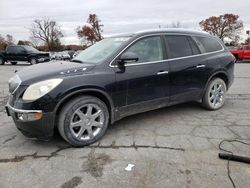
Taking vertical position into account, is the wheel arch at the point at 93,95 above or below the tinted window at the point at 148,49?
below

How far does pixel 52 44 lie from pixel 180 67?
55.9 meters

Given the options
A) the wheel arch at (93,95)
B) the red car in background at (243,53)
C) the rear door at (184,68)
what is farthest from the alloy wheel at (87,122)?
the red car in background at (243,53)

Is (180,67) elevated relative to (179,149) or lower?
elevated

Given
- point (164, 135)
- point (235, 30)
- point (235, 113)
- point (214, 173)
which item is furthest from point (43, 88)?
point (235, 30)

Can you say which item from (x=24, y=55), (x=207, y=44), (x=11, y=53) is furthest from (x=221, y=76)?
(x=11, y=53)

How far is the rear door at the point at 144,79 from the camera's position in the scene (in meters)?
3.38

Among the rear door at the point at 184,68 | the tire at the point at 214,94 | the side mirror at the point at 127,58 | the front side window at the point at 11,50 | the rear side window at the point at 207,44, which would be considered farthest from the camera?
the front side window at the point at 11,50

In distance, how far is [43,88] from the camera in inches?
111

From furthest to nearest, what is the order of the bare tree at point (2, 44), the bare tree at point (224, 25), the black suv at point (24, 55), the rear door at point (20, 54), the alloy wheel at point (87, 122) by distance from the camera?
the bare tree at point (224, 25), the bare tree at point (2, 44), the rear door at point (20, 54), the black suv at point (24, 55), the alloy wheel at point (87, 122)

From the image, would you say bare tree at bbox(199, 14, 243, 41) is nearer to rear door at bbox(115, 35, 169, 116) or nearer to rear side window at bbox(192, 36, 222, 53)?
rear side window at bbox(192, 36, 222, 53)

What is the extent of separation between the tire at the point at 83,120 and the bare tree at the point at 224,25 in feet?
206

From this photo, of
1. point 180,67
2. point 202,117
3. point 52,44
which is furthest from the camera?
point 52,44

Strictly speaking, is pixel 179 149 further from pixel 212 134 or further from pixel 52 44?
pixel 52 44

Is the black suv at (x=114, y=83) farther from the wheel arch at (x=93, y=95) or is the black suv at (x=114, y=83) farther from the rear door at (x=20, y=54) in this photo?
the rear door at (x=20, y=54)
